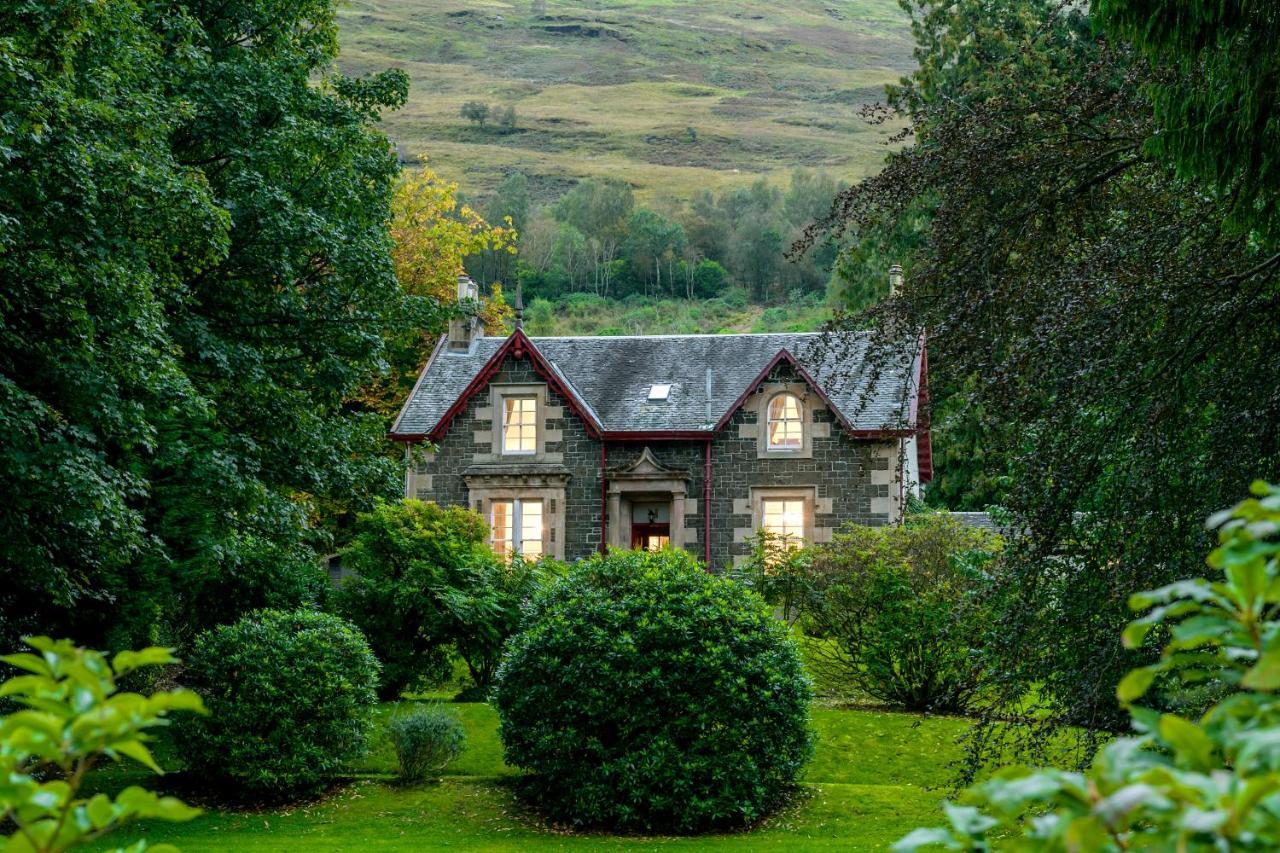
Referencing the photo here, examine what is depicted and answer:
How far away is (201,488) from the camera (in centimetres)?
1725

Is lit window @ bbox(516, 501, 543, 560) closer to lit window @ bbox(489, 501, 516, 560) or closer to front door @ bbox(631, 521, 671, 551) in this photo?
lit window @ bbox(489, 501, 516, 560)

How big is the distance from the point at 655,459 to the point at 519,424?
296 centimetres

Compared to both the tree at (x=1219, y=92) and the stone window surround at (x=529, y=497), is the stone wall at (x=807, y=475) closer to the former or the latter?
the stone window surround at (x=529, y=497)

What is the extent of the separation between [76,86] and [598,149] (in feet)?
485

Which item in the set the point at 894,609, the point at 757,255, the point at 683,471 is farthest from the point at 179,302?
the point at 757,255

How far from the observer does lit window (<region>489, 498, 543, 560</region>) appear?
29719mm

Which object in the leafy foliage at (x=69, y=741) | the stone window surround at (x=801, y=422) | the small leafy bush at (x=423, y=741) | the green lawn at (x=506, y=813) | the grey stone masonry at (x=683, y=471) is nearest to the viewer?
the leafy foliage at (x=69, y=741)

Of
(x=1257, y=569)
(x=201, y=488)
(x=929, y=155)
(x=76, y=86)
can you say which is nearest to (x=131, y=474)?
(x=201, y=488)

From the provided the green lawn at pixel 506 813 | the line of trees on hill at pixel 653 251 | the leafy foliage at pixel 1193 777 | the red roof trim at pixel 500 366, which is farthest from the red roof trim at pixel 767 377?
the line of trees on hill at pixel 653 251

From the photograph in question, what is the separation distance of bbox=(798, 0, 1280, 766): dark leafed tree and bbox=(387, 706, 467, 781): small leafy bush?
800 centimetres

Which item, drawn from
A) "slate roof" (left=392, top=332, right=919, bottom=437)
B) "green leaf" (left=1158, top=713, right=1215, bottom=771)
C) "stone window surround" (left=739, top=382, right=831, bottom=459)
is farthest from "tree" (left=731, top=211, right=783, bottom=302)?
"green leaf" (left=1158, top=713, right=1215, bottom=771)

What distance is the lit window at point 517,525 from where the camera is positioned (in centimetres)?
2972

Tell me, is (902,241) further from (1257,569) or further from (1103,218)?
(1257,569)

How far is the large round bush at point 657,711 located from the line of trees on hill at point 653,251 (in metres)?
72.5
